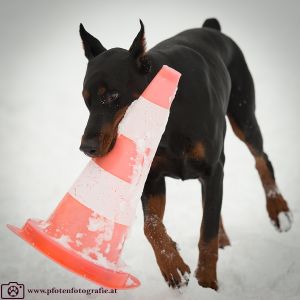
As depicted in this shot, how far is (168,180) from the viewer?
6523 millimetres

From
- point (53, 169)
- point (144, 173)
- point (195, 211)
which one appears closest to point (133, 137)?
point (144, 173)

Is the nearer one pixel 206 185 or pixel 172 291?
pixel 172 291

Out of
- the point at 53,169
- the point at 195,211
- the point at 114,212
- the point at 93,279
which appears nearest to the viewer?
the point at 93,279

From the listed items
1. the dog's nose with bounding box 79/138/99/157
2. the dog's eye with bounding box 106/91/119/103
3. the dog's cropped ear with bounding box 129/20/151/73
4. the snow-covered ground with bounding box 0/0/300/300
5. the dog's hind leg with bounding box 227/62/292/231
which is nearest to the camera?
the dog's nose with bounding box 79/138/99/157

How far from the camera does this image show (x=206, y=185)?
343 centimetres

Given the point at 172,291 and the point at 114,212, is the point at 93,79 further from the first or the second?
the point at 172,291

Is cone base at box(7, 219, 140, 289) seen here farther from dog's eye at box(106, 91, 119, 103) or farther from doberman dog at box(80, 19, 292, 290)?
dog's eye at box(106, 91, 119, 103)

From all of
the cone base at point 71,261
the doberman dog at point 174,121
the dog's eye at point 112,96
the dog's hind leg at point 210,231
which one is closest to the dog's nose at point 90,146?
the doberman dog at point 174,121

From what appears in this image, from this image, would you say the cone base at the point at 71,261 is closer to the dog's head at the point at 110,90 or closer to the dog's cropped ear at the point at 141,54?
the dog's head at the point at 110,90

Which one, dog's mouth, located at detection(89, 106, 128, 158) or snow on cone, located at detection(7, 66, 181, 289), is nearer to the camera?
snow on cone, located at detection(7, 66, 181, 289)

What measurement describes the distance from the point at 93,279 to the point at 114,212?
40 cm

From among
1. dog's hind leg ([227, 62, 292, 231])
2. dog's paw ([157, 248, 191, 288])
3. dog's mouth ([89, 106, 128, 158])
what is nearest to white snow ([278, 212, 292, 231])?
dog's hind leg ([227, 62, 292, 231])

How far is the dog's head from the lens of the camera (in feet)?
8.34

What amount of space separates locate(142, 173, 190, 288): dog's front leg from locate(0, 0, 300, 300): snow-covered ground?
0.43 ft
